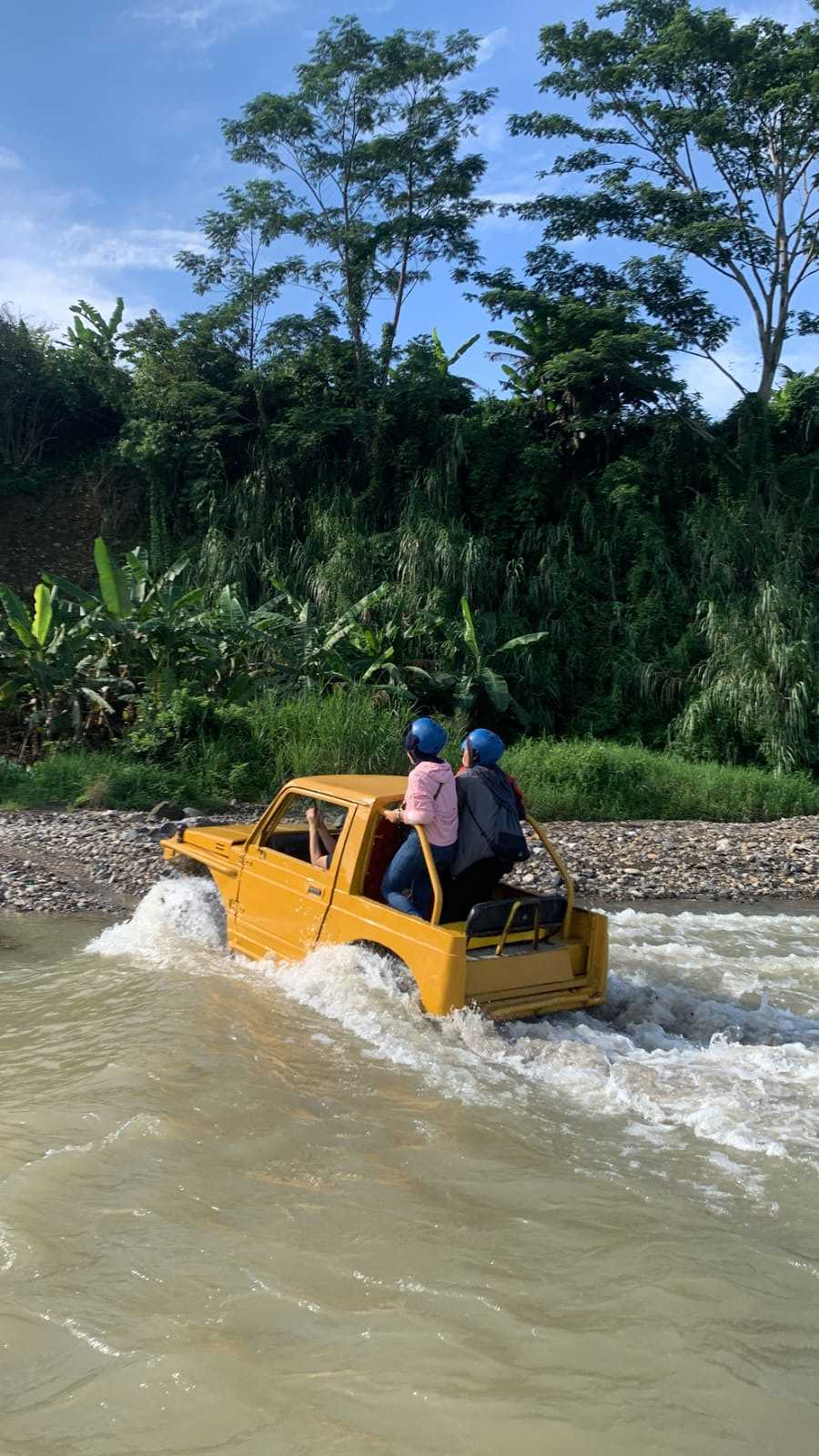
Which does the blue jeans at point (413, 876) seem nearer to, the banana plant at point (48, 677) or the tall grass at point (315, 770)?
the tall grass at point (315, 770)

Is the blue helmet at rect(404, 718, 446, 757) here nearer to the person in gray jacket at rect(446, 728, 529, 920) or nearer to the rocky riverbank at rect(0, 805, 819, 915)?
the person in gray jacket at rect(446, 728, 529, 920)

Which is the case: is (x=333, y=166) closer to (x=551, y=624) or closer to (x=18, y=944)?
(x=551, y=624)

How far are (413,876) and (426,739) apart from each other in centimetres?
84

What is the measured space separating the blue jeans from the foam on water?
1.31 ft

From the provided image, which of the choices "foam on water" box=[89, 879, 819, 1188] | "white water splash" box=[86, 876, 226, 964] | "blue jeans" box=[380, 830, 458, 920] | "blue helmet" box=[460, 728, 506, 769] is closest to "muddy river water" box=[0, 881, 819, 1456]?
"foam on water" box=[89, 879, 819, 1188]

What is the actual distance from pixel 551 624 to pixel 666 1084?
1639cm

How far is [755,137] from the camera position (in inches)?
869

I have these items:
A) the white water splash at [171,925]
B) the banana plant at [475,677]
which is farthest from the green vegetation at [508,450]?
the white water splash at [171,925]

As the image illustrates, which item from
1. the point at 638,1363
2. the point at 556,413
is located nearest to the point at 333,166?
the point at 556,413

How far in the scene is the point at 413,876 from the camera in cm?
618

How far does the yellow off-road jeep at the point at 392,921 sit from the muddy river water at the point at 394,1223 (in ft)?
0.65

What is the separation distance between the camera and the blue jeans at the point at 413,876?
20.1 ft

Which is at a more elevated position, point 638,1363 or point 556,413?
point 556,413

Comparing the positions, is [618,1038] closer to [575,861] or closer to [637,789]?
[575,861]
